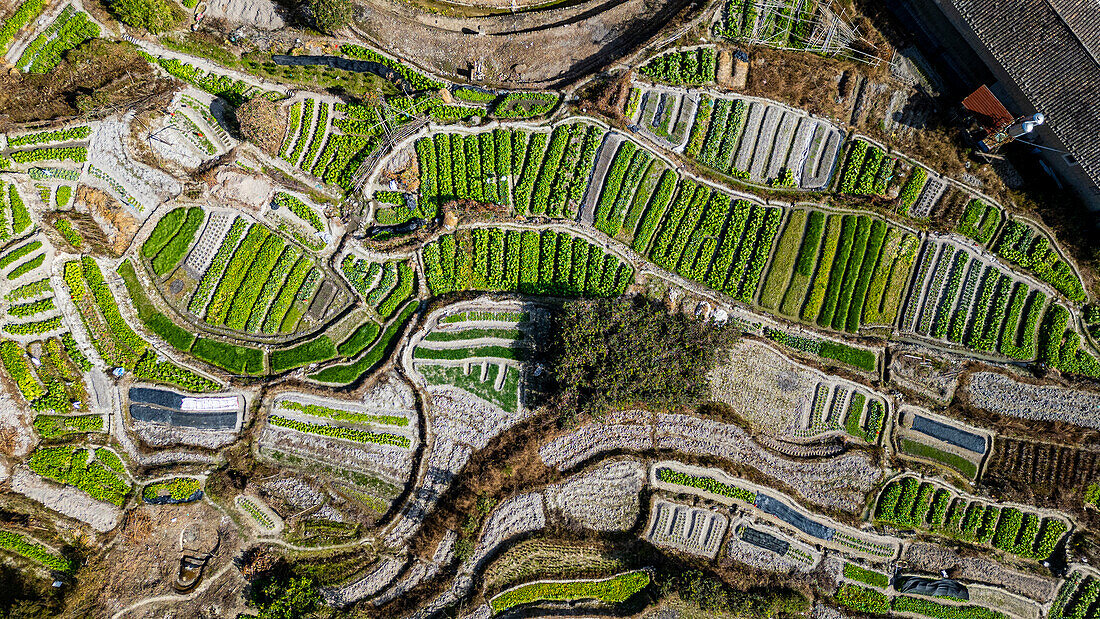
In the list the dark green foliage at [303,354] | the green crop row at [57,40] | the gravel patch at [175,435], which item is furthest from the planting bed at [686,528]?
the green crop row at [57,40]

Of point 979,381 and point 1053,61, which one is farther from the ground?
point 1053,61

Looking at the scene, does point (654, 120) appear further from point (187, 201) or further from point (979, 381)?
point (187, 201)

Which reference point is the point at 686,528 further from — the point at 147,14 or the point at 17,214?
the point at 147,14

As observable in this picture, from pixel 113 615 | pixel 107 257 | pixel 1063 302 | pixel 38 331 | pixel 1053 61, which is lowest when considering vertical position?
pixel 113 615

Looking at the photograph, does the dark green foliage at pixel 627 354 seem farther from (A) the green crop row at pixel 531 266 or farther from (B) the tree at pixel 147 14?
(B) the tree at pixel 147 14

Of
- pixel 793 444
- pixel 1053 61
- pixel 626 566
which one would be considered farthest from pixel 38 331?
pixel 1053 61

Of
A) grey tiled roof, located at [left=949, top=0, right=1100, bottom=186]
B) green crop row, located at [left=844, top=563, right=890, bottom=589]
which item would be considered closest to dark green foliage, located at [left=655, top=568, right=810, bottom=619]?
green crop row, located at [left=844, top=563, right=890, bottom=589]
